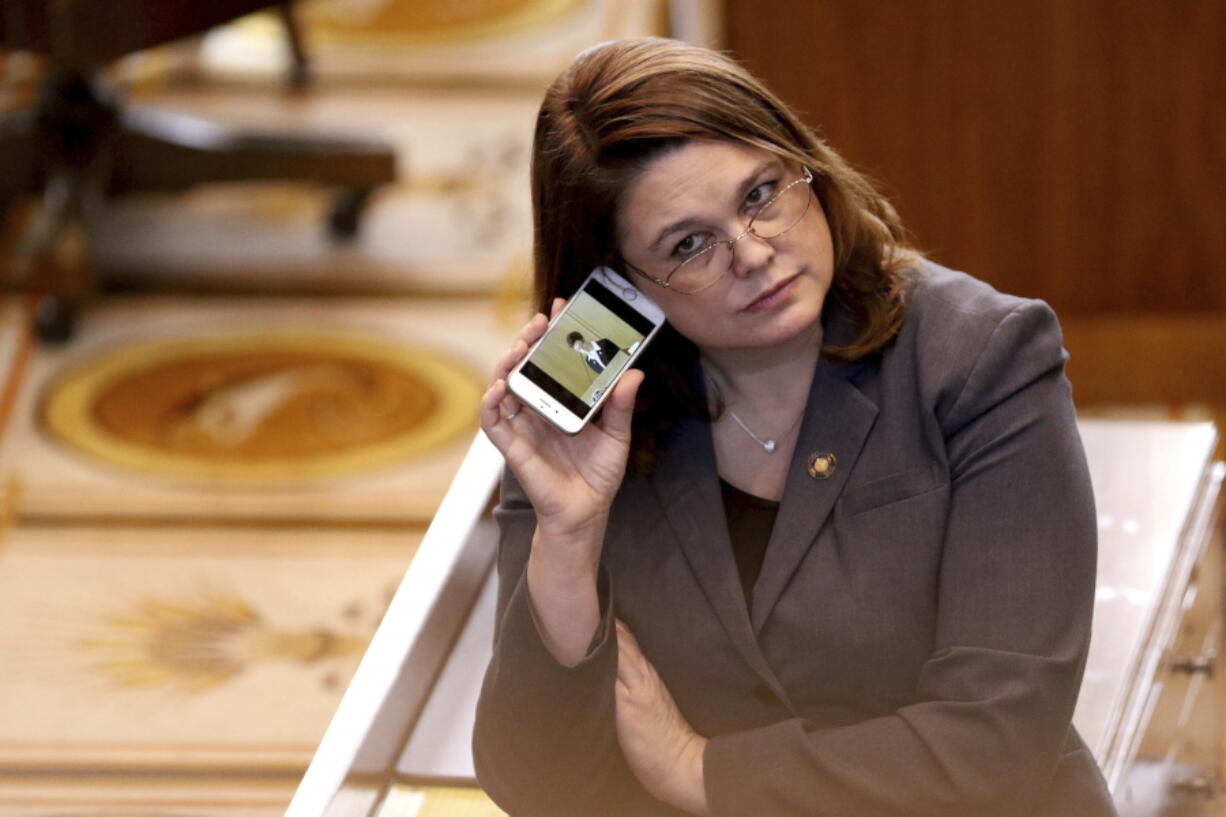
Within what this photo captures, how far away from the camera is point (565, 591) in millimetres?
1342

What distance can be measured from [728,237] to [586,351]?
5.7 inches

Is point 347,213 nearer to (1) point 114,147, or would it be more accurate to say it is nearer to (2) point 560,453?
(1) point 114,147

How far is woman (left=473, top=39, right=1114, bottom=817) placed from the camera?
1308 millimetres

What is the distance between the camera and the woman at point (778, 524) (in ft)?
4.29

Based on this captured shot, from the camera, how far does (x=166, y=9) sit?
355 centimetres

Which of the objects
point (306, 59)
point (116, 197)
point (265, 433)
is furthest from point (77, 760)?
point (306, 59)

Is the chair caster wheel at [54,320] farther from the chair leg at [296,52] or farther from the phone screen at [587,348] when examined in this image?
the phone screen at [587,348]

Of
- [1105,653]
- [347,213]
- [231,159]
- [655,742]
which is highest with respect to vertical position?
[655,742]

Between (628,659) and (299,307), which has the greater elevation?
(628,659)

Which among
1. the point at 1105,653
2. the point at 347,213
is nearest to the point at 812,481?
the point at 1105,653

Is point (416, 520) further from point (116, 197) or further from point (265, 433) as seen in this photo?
point (116, 197)

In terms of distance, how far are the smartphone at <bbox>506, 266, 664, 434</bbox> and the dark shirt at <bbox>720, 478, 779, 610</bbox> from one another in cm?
18

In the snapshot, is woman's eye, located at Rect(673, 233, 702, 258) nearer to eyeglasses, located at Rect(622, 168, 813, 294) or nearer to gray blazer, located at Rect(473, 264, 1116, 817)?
eyeglasses, located at Rect(622, 168, 813, 294)

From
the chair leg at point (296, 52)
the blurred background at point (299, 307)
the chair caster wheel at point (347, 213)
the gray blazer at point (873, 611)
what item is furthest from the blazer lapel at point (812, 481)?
the chair leg at point (296, 52)
